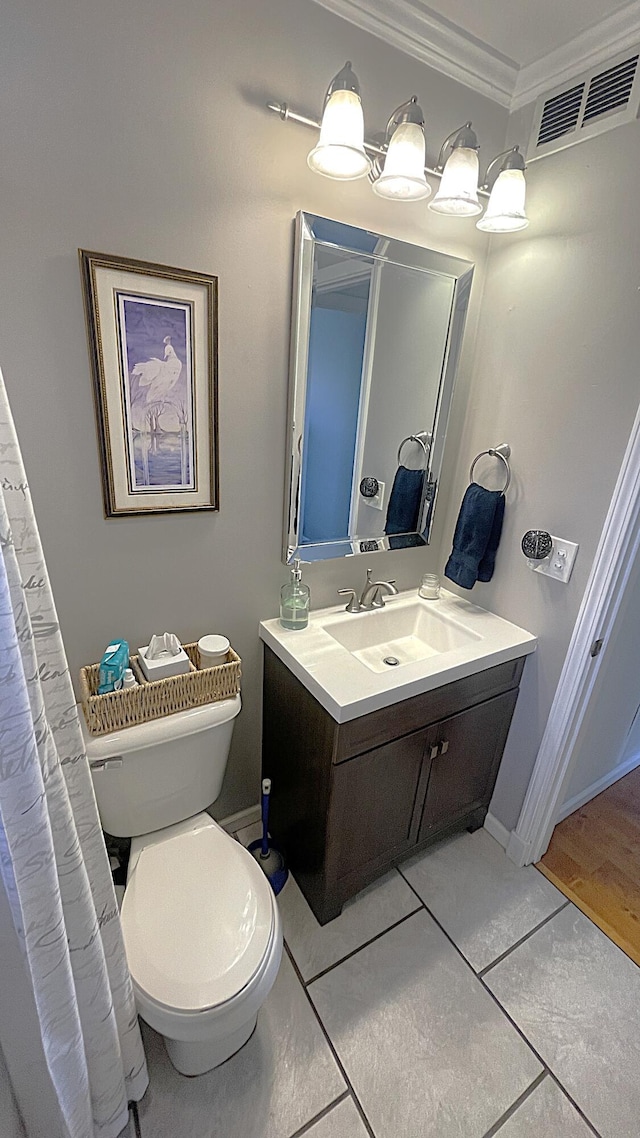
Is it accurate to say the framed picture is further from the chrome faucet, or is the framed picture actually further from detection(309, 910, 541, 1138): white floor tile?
detection(309, 910, 541, 1138): white floor tile

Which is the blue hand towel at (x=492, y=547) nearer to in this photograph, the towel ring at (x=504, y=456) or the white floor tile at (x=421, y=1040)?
the towel ring at (x=504, y=456)

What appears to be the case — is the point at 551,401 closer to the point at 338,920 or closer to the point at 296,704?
the point at 296,704

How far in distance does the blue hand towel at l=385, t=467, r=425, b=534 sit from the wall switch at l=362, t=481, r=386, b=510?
0.11ft

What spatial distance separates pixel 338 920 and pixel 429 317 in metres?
1.91

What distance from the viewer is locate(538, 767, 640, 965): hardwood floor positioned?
159 centimetres

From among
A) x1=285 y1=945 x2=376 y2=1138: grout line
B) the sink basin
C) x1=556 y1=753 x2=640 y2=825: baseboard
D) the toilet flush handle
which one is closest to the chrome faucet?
the sink basin

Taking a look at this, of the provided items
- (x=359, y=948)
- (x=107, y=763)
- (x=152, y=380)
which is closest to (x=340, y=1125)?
(x=359, y=948)

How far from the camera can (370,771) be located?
1310 mm

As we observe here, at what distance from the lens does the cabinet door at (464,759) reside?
1.48 m

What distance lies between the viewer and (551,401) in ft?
4.64

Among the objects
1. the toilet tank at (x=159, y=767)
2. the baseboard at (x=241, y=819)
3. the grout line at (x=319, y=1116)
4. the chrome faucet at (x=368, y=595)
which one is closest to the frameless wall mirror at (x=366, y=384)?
the chrome faucet at (x=368, y=595)

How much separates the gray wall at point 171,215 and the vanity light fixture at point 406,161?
0.35 ft

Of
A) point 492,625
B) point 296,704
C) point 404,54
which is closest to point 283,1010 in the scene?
point 296,704

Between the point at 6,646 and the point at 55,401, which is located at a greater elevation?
the point at 55,401
